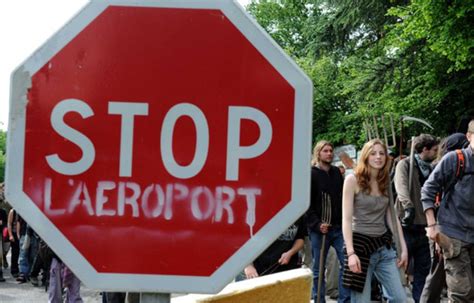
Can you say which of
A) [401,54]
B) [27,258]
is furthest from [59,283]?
[401,54]

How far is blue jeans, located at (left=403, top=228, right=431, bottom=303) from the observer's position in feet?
26.0

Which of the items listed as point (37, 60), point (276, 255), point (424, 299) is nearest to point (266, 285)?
point (276, 255)

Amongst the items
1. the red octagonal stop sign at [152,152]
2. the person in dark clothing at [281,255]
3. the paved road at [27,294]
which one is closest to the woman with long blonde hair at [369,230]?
the person in dark clothing at [281,255]


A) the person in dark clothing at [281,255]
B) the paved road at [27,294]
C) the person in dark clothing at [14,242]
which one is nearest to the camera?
the person in dark clothing at [281,255]

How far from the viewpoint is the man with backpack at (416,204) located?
7.90 metres

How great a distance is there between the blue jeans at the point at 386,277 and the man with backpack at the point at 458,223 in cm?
37

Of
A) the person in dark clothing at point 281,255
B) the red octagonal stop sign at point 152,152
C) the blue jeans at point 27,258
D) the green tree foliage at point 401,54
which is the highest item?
the green tree foliage at point 401,54

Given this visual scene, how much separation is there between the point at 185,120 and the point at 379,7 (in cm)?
2216

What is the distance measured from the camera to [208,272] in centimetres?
168

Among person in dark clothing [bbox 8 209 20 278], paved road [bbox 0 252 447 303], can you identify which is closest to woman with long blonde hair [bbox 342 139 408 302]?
paved road [bbox 0 252 447 303]

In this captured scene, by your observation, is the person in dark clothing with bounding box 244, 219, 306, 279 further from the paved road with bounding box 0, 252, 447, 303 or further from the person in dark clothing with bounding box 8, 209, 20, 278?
the person in dark clothing with bounding box 8, 209, 20, 278

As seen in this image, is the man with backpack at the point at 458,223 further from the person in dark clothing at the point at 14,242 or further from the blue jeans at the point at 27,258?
the person in dark clothing at the point at 14,242

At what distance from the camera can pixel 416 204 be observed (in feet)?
26.5

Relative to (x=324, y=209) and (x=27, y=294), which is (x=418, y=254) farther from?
(x=27, y=294)
